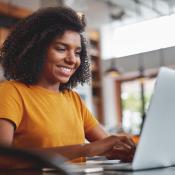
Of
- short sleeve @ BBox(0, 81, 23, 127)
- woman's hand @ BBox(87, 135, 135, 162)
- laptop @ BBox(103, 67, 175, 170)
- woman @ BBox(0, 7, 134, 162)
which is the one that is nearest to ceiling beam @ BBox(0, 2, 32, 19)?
woman @ BBox(0, 7, 134, 162)

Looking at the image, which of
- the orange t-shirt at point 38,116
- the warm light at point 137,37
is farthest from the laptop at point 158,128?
the warm light at point 137,37

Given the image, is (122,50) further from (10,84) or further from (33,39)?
(10,84)

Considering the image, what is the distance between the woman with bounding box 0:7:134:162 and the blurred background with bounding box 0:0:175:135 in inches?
175

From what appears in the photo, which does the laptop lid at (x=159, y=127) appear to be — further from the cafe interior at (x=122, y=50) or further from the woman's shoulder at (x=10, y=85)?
the cafe interior at (x=122, y=50)

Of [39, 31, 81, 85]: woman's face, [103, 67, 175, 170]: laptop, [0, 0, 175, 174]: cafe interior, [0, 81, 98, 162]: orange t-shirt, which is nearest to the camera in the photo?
Answer: [103, 67, 175, 170]: laptop

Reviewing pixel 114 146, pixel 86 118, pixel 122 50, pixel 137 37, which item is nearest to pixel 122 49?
pixel 122 50

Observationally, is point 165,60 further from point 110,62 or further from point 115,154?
point 115,154

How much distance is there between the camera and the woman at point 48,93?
1.32 meters

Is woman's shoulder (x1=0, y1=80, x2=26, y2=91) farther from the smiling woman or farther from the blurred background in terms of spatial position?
the blurred background

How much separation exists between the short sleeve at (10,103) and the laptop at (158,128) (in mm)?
432

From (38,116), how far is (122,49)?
24.3 feet

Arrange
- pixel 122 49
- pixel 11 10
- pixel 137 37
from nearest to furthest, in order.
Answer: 1. pixel 11 10
2. pixel 137 37
3. pixel 122 49

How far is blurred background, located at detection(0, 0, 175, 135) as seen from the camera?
24.6 feet

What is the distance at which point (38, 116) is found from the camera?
4.66 ft
